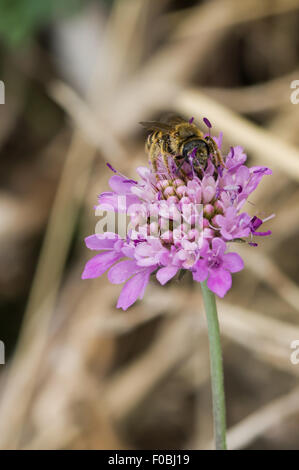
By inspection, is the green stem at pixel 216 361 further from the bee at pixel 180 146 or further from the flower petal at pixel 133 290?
the bee at pixel 180 146

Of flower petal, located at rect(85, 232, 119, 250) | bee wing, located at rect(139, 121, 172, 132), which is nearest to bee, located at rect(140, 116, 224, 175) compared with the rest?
bee wing, located at rect(139, 121, 172, 132)

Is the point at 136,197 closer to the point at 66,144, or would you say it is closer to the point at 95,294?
the point at 95,294

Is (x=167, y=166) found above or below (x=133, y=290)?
above

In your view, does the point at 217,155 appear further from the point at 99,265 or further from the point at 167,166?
the point at 99,265
